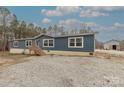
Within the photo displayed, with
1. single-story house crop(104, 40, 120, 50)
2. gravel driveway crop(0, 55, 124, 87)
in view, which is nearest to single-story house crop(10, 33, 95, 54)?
single-story house crop(104, 40, 120, 50)

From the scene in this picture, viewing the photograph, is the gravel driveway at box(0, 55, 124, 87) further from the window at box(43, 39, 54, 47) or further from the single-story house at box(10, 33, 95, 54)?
the window at box(43, 39, 54, 47)

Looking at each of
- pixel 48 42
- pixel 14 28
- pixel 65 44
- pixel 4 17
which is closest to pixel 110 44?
pixel 65 44

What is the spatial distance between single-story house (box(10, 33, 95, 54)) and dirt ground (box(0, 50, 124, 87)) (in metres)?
1.42

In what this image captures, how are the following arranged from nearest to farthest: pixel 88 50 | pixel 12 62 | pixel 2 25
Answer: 1. pixel 12 62
2. pixel 2 25
3. pixel 88 50

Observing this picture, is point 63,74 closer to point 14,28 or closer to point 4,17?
point 14,28

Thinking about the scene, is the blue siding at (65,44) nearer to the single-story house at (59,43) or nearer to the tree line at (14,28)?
the single-story house at (59,43)

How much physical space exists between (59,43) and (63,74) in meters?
4.89

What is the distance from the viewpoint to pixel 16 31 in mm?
9070

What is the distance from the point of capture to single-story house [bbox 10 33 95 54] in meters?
9.81
